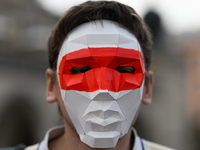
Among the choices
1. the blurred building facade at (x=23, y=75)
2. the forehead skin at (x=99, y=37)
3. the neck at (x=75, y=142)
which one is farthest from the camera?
the blurred building facade at (x=23, y=75)

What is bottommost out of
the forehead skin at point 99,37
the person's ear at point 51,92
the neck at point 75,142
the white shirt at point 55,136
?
the white shirt at point 55,136

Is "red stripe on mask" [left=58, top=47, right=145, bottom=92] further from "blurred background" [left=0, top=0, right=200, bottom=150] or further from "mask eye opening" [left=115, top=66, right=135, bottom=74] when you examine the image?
"blurred background" [left=0, top=0, right=200, bottom=150]

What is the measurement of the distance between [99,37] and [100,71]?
25 cm

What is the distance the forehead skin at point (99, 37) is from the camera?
1584 mm

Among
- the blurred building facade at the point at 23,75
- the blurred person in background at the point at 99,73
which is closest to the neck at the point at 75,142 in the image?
the blurred person in background at the point at 99,73

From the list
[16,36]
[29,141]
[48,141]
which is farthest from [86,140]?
[16,36]

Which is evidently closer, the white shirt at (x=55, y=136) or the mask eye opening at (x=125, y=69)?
the mask eye opening at (x=125, y=69)

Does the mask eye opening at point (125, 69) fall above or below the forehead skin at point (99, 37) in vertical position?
below

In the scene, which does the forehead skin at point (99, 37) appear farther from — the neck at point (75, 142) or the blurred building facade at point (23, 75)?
the blurred building facade at point (23, 75)

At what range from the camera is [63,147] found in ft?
6.27

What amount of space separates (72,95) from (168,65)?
721cm

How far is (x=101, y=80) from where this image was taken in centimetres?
148

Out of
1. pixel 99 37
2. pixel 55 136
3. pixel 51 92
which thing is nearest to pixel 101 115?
pixel 99 37

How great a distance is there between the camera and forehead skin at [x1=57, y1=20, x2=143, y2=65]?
1584 millimetres
